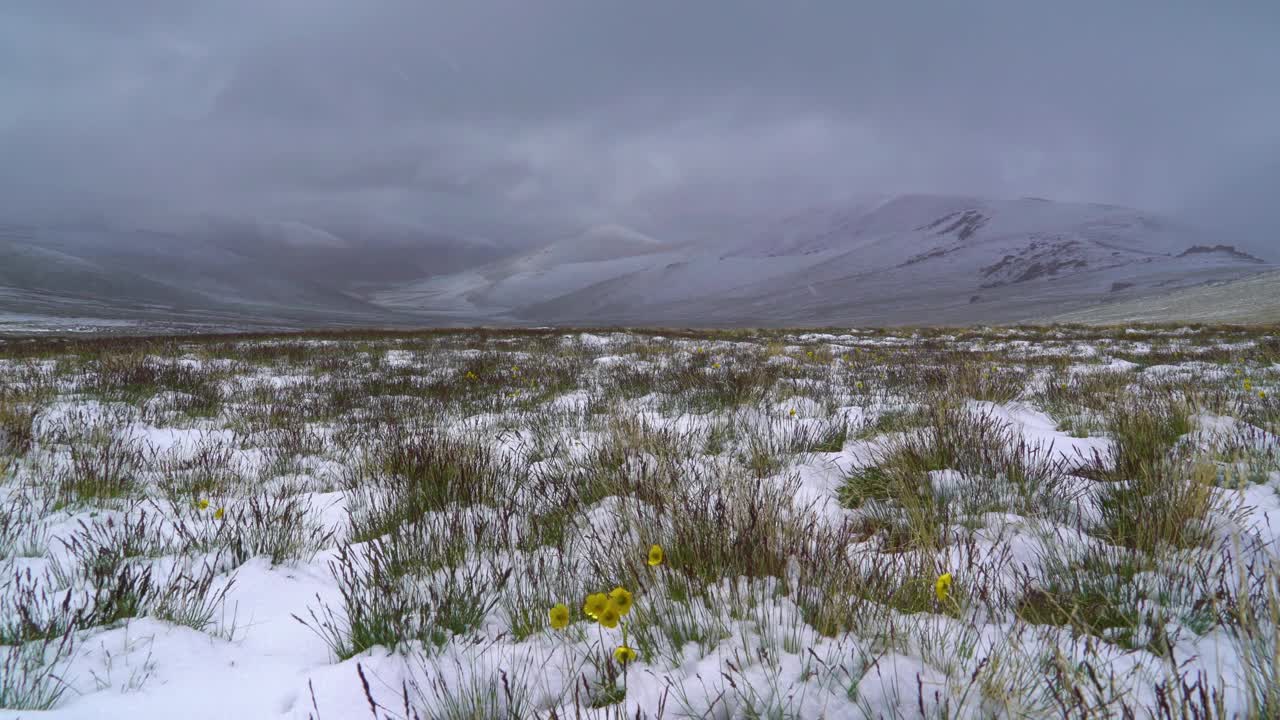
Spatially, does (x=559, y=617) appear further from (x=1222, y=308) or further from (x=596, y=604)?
(x=1222, y=308)

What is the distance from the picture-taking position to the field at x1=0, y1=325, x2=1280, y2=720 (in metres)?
1.39

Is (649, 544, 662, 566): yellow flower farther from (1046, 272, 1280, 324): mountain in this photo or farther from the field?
(1046, 272, 1280, 324): mountain

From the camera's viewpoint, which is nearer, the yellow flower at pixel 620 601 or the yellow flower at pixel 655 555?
the yellow flower at pixel 620 601

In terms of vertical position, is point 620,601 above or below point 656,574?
above

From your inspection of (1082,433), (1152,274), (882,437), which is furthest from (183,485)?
(1152,274)

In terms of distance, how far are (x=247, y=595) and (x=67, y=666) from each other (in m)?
0.62

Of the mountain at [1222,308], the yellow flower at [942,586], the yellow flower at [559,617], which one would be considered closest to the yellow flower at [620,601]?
the yellow flower at [559,617]

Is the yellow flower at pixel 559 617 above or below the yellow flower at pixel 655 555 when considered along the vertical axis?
below

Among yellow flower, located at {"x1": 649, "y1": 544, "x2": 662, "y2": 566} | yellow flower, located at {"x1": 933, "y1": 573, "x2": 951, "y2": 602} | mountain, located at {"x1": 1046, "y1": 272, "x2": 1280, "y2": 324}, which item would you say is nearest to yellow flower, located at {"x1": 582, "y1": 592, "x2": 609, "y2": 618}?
yellow flower, located at {"x1": 649, "y1": 544, "x2": 662, "y2": 566}

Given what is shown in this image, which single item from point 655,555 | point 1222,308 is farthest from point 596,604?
point 1222,308

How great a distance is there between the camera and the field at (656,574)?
1.39 metres

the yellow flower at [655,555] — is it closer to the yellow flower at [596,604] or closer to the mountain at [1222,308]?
the yellow flower at [596,604]

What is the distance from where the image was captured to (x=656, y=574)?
6.17 feet

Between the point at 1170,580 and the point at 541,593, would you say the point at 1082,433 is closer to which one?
the point at 1170,580
